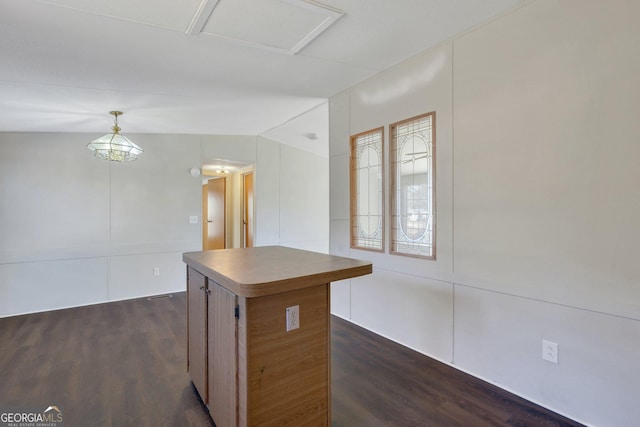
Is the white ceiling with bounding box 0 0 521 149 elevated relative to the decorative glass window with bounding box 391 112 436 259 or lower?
elevated

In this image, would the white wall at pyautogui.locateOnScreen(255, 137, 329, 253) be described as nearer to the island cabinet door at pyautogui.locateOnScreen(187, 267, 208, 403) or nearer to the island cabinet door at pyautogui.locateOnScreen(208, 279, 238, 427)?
the island cabinet door at pyautogui.locateOnScreen(187, 267, 208, 403)

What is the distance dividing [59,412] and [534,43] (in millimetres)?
3674

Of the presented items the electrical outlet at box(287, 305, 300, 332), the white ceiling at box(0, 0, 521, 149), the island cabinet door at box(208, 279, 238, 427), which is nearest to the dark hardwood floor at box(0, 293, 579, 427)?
the island cabinet door at box(208, 279, 238, 427)

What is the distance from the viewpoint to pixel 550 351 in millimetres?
1896

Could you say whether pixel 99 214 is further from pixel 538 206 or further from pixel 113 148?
pixel 538 206

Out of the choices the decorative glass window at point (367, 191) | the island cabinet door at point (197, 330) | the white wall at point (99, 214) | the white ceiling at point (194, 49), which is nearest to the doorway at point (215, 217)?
the white wall at point (99, 214)

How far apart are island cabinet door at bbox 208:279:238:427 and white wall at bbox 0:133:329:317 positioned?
3.31 meters

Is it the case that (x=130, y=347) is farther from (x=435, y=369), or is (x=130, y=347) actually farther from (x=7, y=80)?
(x=435, y=369)

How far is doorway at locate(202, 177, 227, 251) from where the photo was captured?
6.98 meters

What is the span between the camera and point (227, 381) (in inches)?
61.6

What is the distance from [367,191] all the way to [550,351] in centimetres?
194

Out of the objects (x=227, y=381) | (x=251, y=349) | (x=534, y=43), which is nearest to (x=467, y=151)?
(x=534, y=43)

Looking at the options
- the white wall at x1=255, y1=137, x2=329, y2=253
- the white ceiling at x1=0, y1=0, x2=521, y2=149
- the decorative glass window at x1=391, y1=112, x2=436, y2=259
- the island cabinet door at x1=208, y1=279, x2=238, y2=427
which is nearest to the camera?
the island cabinet door at x1=208, y1=279, x2=238, y2=427

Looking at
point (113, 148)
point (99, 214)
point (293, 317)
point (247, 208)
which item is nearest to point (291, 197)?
point (247, 208)
